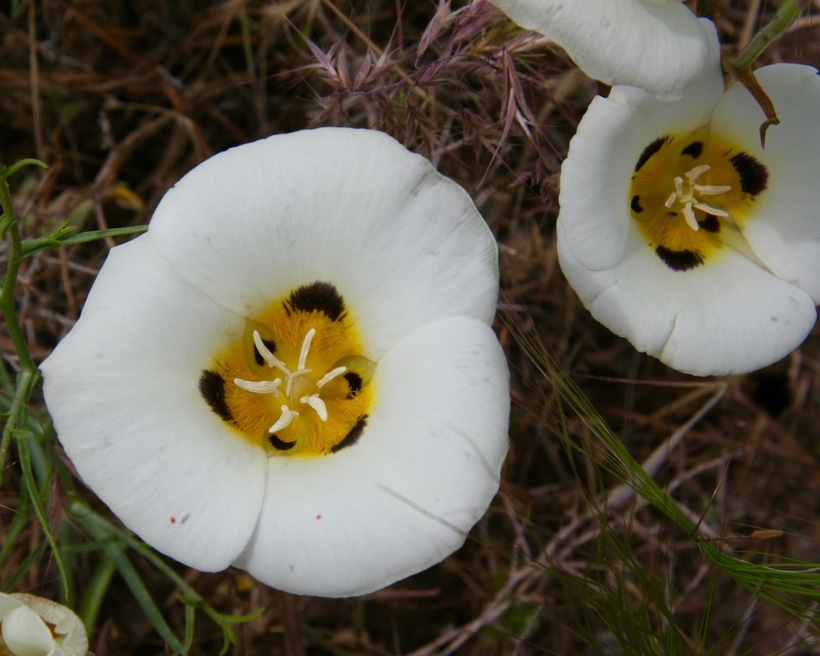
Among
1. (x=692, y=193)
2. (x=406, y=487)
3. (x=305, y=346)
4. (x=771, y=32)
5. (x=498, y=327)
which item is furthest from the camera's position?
(x=498, y=327)

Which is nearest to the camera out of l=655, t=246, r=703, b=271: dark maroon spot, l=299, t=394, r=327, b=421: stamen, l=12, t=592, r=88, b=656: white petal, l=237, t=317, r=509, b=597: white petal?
l=237, t=317, r=509, b=597: white petal

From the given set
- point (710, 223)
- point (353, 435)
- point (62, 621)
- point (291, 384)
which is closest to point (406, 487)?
point (353, 435)

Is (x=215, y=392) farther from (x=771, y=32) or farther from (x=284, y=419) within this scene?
Result: (x=771, y=32)

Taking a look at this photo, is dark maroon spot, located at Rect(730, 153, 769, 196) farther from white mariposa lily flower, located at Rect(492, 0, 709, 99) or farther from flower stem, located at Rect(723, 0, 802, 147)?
white mariposa lily flower, located at Rect(492, 0, 709, 99)

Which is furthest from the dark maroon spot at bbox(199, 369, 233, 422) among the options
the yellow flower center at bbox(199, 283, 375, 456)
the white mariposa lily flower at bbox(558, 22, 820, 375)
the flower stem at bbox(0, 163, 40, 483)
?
the white mariposa lily flower at bbox(558, 22, 820, 375)

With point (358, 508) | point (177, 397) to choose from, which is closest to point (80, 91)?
point (177, 397)

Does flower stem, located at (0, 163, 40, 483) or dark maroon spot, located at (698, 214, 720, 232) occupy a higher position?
dark maroon spot, located at (698, 214, 720, 232)
